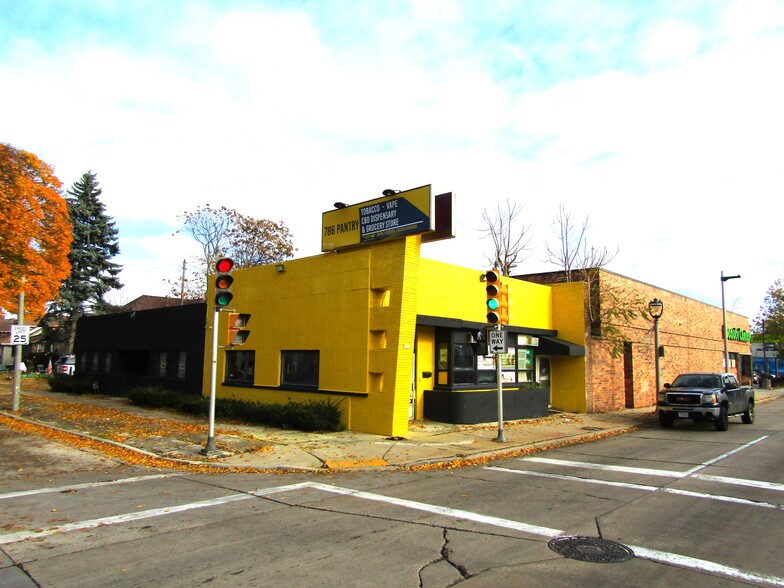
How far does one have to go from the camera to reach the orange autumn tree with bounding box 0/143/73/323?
17.0 m

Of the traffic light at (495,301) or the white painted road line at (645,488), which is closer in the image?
the white painted road line at (645,488)

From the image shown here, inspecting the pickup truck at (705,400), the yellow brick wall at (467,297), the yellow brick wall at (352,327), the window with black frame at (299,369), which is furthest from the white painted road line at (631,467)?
the window with black frame at (299,369)

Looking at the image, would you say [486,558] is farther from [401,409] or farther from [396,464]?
[401,409]

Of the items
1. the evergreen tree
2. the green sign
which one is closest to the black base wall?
the green sign

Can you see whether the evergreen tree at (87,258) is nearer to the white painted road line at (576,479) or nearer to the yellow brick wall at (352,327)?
the yellow brick wall at (352,327)

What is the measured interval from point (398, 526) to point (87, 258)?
49062 mm

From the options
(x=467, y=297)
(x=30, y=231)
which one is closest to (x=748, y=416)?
(x=467, y=297)

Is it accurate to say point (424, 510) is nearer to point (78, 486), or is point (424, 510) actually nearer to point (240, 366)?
point (78, 486)

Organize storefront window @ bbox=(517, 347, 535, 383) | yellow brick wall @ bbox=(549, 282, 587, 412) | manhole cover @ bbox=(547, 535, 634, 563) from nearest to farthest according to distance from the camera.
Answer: manhole cover @ bbox=(547, 535, 634, 563)
storefront window @ bbox=(517, 347, 535, 383)
yellow brick wall @ bbox=(549, 282, 587, 412)

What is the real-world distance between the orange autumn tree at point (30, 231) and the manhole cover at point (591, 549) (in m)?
18.4

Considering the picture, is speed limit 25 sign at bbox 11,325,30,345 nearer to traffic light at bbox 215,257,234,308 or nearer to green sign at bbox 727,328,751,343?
traffic light at bbox 215,257,234,308

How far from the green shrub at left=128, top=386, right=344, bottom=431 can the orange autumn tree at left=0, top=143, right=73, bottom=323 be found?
6.18 meters

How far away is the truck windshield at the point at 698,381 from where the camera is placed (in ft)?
58.6

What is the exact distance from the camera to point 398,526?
6.51 meters
